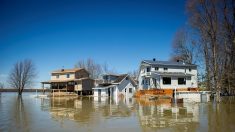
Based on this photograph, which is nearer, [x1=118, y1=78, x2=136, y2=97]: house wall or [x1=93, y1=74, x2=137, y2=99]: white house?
[x1=93, y1=74, x2=137, y2=99]: white house

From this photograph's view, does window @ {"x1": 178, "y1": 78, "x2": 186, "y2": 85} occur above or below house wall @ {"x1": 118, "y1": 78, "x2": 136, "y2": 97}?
above

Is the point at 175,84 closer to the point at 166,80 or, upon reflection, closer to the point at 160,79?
the point at 166,80

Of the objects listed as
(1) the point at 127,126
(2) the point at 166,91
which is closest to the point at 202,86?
(2) the point at 166,91

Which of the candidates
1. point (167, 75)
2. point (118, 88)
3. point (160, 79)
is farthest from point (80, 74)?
point (167, 75)

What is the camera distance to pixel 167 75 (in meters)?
45.5

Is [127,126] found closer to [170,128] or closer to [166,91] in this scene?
[170,128]

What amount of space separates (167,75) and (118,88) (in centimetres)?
1131

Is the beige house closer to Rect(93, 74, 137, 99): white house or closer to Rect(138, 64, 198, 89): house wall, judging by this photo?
Rect(93, 74, 137, 99): white house

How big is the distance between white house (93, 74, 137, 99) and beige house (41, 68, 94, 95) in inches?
261

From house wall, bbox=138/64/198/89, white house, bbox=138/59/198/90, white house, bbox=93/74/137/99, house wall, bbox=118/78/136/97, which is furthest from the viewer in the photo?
house wall, bbox=118/78/136/97

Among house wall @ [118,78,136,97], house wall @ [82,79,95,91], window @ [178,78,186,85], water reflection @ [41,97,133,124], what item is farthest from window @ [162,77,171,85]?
house wall @ [82,79,95,91]

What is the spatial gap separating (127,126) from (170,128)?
2571 mm

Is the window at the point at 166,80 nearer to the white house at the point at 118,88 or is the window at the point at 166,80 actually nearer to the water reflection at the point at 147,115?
the white house at the point at 118,88

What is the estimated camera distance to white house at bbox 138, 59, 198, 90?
151ft
